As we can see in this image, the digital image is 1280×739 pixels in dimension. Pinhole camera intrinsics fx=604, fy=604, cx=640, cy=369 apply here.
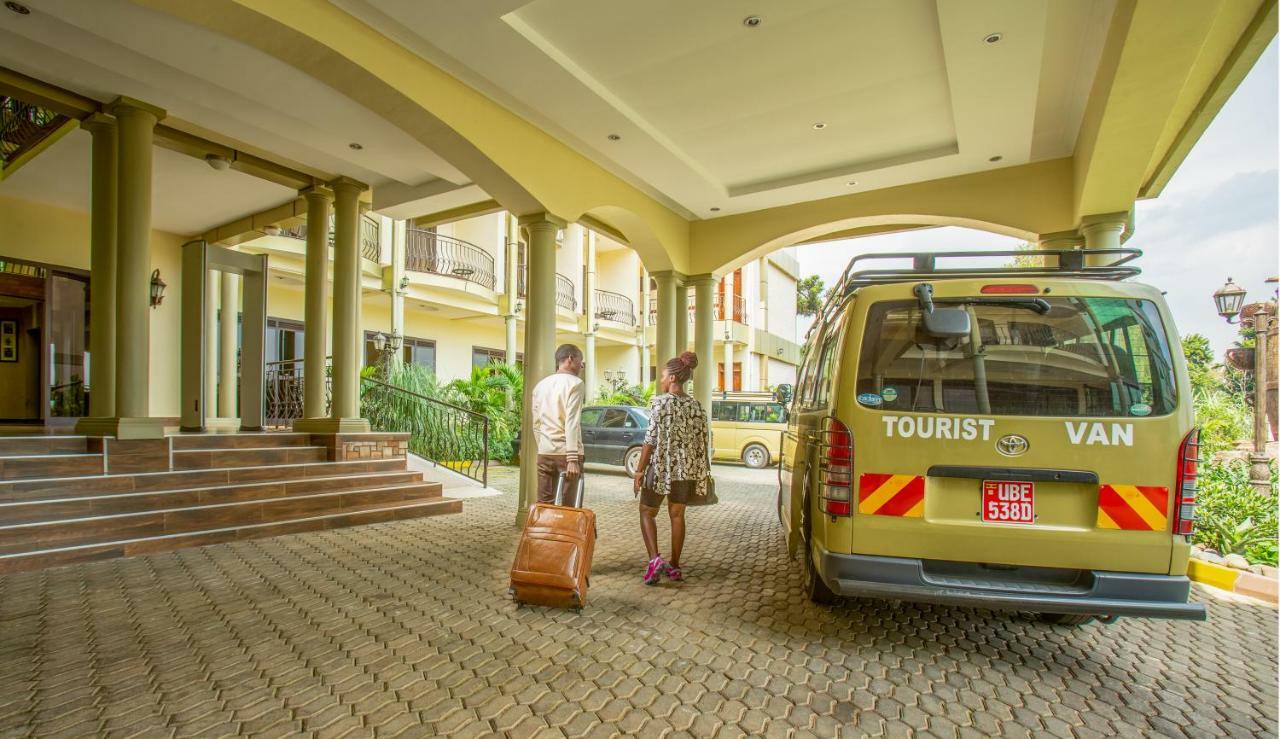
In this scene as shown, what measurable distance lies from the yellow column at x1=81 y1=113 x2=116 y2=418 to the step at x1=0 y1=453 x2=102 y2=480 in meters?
0.61

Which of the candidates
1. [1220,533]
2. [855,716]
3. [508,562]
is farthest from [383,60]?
[1220,533]

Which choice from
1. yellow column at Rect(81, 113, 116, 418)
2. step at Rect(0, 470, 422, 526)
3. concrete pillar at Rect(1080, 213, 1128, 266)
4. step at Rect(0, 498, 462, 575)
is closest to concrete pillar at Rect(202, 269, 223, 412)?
yellow column at Rect(81, 113, 116, 418)

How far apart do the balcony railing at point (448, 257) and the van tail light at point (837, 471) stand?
11701 mm

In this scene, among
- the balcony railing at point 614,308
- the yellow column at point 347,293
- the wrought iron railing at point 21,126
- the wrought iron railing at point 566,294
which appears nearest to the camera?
the wrought iron railing at point 21,126

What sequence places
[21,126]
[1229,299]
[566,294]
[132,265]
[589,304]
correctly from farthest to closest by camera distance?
[589,304] → [566,294] → [21,126] → [1229,299] → [132,265]

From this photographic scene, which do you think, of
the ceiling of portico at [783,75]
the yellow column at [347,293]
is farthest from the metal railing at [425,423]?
the ceiling of portico at [783,75]

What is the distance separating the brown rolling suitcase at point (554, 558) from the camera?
12.0ft

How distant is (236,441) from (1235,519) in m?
9.46

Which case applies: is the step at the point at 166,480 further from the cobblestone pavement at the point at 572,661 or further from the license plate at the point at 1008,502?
the license plate at the point at 1008,502

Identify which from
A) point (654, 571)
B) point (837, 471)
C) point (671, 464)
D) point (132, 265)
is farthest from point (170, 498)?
point (837, 471)

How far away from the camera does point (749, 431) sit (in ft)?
42.3

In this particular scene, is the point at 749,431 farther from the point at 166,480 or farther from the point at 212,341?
the point at 166,480

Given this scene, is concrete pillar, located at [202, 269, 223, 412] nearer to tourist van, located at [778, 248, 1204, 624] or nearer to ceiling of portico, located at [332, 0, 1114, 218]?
ceiling of portico, located at [332, 0, 1114, 218]

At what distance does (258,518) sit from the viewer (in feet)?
18.7
